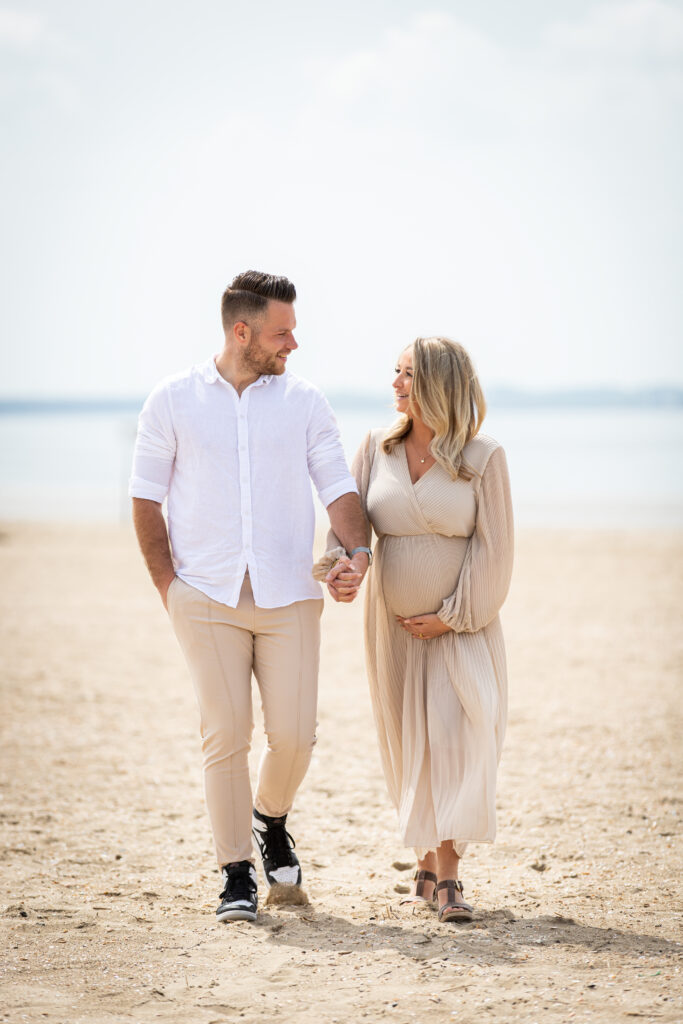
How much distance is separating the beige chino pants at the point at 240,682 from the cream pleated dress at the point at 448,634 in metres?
0.39

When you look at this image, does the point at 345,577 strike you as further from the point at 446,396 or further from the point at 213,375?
the point at 213,375

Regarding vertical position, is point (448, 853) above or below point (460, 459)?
below

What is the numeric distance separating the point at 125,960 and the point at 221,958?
34cm

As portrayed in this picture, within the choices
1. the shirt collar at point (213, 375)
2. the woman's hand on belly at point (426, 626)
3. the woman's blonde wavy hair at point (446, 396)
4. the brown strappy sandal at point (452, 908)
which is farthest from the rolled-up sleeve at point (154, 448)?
the brown strappy sandal at point (452, 908)

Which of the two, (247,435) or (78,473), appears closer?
(247,435)

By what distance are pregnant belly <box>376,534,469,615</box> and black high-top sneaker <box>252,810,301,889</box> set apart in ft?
3.61

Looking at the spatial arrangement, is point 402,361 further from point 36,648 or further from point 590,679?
point 36,648

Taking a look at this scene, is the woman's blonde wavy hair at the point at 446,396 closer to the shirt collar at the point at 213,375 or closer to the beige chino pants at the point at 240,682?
the shirt collar at the point at 213,375

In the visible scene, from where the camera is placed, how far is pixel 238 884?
13.6 feet

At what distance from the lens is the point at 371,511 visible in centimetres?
438

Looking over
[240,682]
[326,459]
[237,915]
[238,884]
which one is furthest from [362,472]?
[237,915]

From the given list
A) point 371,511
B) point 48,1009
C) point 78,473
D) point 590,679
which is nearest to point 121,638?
point 590,679

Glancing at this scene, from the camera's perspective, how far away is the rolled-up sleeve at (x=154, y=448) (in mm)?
4195

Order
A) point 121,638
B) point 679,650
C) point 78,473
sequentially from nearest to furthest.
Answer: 1. point 679,650
2. point 121,638
3. point 78,473
